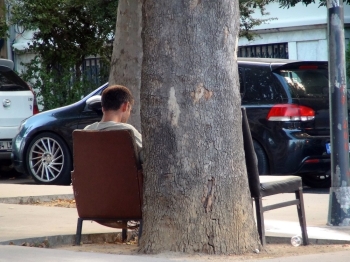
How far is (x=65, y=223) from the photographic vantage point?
795cm

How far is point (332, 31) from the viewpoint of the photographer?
767 centimetres

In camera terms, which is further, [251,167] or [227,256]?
[251,167]

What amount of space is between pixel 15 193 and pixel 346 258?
18.3ft

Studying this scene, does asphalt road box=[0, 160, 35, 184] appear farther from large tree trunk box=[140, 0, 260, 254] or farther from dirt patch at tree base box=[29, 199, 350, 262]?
large tree trunk box=[140, 0, 260, 254]

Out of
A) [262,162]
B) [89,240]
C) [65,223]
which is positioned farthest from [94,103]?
[89,240]

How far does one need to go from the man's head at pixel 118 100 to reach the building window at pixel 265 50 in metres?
14.3

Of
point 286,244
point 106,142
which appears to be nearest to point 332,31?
point 286,244

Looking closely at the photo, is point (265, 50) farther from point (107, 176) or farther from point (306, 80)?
point (107, 176)

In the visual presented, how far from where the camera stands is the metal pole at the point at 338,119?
7625 mm

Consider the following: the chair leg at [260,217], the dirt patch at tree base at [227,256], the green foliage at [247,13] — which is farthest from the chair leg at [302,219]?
the green foliage at [247,13]

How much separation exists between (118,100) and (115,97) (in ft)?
0.11

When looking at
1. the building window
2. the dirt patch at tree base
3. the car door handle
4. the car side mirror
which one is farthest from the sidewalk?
the building window

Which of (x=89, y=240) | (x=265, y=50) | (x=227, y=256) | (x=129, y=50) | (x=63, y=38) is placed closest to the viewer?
(x=227, y=256)

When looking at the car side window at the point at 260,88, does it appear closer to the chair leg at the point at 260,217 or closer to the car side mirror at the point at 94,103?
the car side mirror at the point at 94,103
